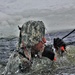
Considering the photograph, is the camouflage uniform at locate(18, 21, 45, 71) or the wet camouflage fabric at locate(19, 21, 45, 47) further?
the wet camouflage fabric at locate(19, 21, 45, 47)

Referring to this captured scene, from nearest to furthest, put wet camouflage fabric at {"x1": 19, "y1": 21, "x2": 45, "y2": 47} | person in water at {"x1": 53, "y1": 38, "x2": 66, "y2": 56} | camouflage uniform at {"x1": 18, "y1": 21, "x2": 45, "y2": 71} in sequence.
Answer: camouflage uniform at {"x1": 18, "y1": 21, "x2": 45, "y2": 71} < wet camouflage fabric at {"x1": 19, "y1": 21, "x2": 45, "y2": 47} < person in water at {"x1": 53, "y1": 38, "x2": 66, "y2": 56}

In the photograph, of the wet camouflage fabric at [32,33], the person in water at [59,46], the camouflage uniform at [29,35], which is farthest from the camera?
the person in water at [59,46]

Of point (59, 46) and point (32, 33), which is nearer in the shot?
point (32, 33)

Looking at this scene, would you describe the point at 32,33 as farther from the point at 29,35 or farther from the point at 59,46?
the point at 59,46

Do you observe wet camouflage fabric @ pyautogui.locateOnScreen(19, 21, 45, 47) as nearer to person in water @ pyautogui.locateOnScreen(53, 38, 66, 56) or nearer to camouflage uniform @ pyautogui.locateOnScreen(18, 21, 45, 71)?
camouflage uniform @ pyautogui.locateOnScreen(18, 21, 45, 71)

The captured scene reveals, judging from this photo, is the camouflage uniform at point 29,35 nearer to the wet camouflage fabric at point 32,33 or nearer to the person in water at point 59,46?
the wet camouflage fabric at point 32,33

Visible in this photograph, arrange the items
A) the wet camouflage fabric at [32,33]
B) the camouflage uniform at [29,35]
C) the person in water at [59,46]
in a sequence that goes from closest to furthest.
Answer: the camouflage uniform at [29,35] < the wet camouflage fabric at [32,33] < the person in water at [59,46]

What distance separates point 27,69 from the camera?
15633 millimetres

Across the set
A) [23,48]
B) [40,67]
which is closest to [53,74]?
[40,67]

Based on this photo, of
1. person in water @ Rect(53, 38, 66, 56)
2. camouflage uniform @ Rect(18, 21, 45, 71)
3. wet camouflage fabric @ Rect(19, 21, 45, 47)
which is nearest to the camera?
camouflage uniform @ Rect(18, 21, 45, 71)

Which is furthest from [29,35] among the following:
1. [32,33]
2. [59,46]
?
[59,46]

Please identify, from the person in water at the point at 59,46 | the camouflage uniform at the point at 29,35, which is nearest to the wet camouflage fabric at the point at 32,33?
the camouflage uniform at the point at 29,35

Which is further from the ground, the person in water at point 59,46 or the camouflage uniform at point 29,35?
the camouflage uniform at point 29,35

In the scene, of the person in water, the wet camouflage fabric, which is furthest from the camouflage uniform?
the person in water
